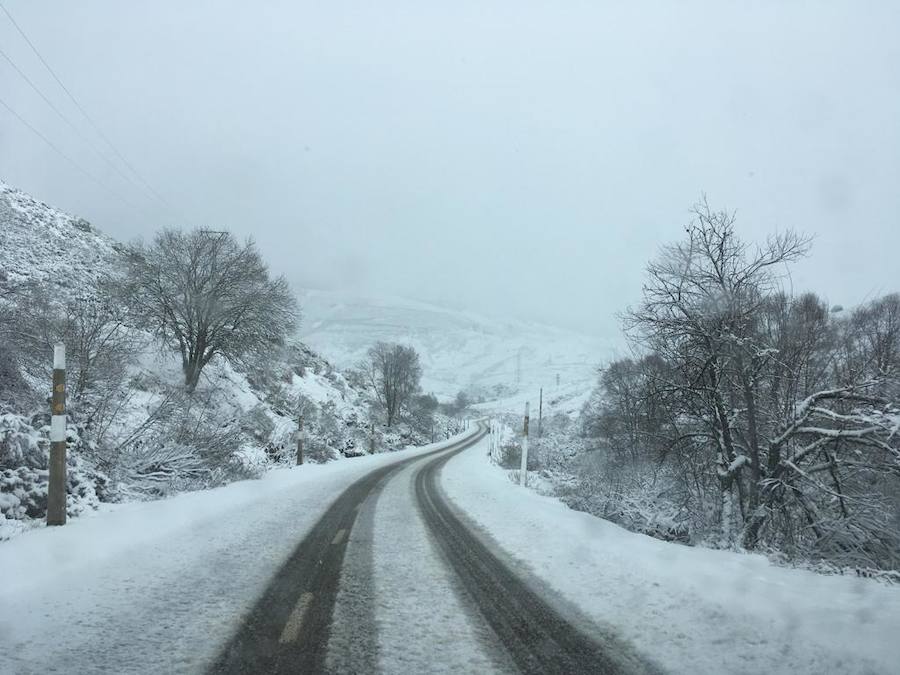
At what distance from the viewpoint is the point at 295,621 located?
3855 mm

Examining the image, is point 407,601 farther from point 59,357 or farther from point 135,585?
point 59,357

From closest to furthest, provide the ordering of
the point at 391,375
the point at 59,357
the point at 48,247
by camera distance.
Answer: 1. the point at 59,357
2. the point at 48,247
3. the point at 391,375

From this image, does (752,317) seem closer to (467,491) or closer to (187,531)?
(467,491)

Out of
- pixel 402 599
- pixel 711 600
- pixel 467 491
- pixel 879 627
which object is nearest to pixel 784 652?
pixel 879 627

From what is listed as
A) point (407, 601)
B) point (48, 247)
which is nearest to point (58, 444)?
point (407, 601)

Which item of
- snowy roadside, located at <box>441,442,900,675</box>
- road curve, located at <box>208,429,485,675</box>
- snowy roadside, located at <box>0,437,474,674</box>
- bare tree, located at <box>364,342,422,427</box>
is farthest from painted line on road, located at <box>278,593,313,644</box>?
bare tree, located at <box>364,342,422,427</box>

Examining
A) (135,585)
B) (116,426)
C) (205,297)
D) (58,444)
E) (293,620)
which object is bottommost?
(135,585)

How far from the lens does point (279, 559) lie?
582 cm

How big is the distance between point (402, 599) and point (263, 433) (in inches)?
741

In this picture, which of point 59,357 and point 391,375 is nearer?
point 59,357

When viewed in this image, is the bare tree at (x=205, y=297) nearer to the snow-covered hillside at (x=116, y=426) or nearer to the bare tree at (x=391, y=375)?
the snow-covered hillside at (x=116, y=426)

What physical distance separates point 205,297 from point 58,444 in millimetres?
18784

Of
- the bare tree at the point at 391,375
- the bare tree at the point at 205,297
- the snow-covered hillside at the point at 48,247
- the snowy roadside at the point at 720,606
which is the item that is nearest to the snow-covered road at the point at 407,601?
the snowy roadside at the point at 720,606

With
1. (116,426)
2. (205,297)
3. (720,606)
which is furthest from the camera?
(205,297)
